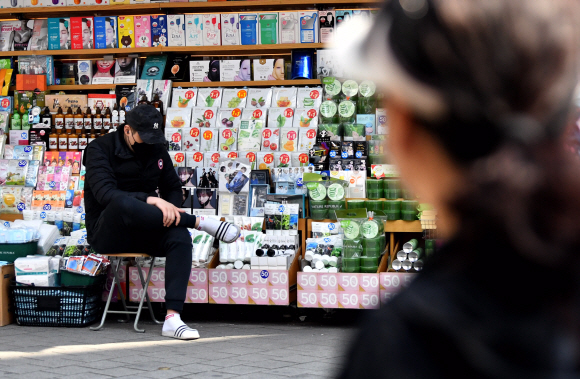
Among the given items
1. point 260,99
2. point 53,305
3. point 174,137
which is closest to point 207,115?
point 174,137

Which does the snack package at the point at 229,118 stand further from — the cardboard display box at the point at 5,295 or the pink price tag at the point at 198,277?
the cardboard display box at the point at 5,295

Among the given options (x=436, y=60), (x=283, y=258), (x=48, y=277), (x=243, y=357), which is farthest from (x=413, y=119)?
(x=48, y=277)

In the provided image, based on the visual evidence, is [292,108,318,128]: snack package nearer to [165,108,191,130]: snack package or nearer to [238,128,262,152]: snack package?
[238,128,262,152]: snack package

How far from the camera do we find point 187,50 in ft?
21.2

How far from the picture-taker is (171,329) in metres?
4.41

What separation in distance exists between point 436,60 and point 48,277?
15.4 ft

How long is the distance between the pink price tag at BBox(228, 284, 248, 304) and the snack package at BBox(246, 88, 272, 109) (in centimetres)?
188

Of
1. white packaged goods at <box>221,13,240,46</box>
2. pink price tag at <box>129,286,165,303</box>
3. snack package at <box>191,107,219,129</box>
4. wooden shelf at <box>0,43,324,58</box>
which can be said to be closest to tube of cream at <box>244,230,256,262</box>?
pink price tag at <box>129,286,165,303</box>

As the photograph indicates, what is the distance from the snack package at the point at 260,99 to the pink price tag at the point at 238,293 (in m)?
1.88

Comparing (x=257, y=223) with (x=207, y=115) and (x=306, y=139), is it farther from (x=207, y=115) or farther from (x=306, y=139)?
(x=207, y=115)

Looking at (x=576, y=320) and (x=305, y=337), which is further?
(x=305, y=337)

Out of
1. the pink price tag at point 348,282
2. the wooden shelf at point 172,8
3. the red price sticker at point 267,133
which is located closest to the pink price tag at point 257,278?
the pink price tag at point 348,282

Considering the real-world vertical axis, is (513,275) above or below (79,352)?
above

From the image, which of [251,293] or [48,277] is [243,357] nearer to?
[251,293]
